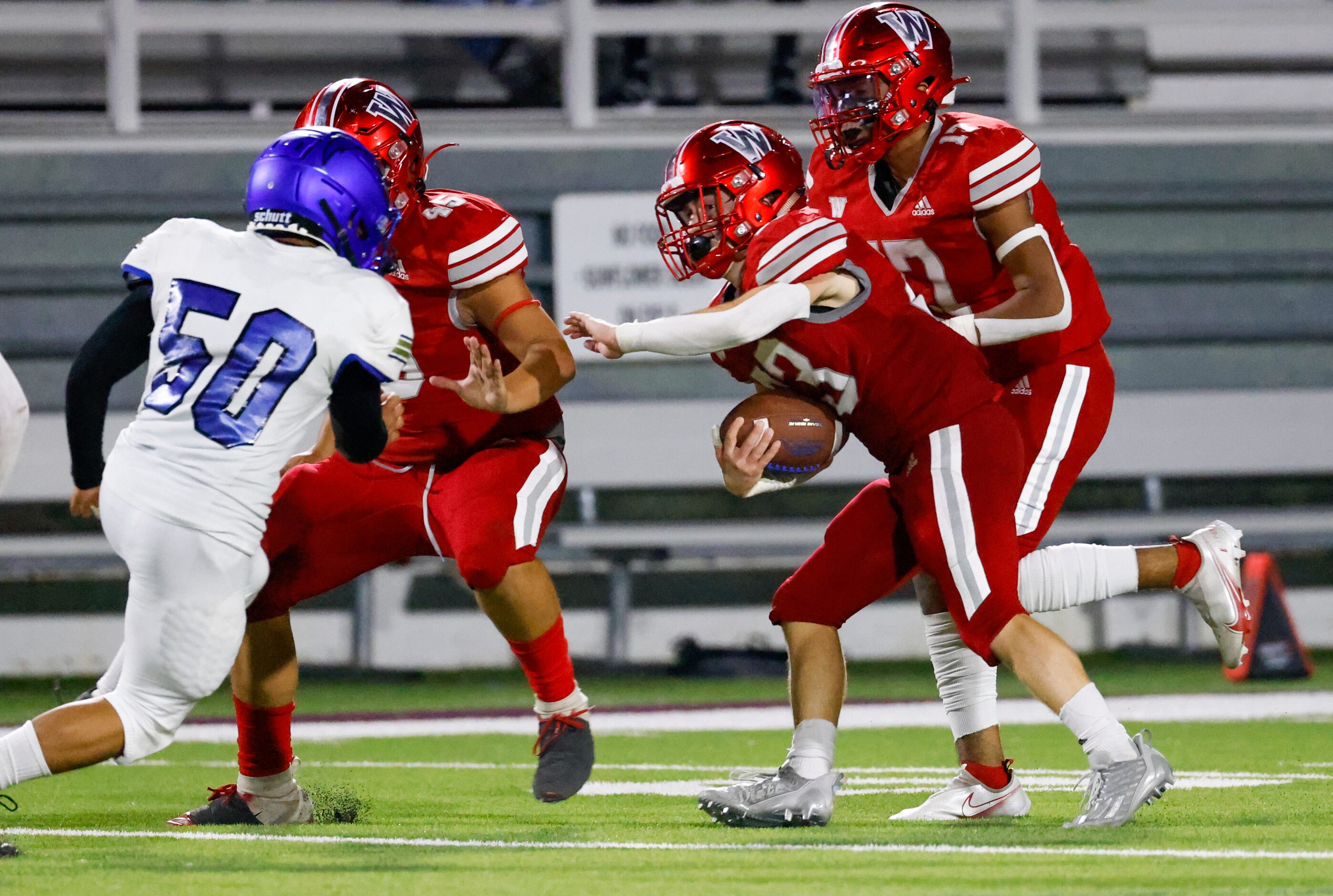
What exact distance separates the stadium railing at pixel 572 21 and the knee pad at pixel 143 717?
6225mm

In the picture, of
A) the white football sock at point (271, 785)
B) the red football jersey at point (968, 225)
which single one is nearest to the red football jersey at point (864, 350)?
the red football jersey at point (968, 225)

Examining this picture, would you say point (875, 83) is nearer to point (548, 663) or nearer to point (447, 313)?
point (447, 313)

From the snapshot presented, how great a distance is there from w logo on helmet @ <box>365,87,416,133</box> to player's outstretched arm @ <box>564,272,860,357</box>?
0.64m

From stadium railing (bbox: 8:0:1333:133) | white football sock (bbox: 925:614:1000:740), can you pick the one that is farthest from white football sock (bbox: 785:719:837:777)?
stadium railing (bbox: 8:0:1333:133)

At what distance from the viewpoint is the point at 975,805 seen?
387cm

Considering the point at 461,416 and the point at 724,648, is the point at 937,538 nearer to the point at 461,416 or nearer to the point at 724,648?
the point at 461,416

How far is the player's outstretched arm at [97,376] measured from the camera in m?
3.37

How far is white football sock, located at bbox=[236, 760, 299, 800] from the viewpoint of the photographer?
12.9 ft


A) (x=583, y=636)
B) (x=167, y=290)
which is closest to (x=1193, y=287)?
(x=583, y=636)

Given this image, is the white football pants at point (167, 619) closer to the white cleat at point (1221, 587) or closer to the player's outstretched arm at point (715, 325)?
the player's outstretched arm at point (715, 325)

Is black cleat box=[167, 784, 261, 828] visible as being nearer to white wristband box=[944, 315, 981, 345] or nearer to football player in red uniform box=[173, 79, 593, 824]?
football player in red uniform box=[173, 79, 593, 824]

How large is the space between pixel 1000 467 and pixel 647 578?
547 centimetres

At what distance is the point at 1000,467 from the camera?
3.73 m

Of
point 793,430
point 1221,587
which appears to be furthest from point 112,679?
point 1221,587
